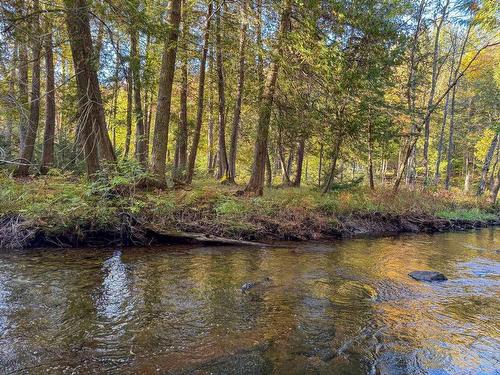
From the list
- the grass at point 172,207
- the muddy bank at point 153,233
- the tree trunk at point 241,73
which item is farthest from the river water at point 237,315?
the tree trunk at point 241,73

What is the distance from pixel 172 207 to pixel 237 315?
5.73 metres

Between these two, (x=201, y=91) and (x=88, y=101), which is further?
(x=201, y=91)

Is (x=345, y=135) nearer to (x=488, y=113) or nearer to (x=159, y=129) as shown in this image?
(x=159, y=129)

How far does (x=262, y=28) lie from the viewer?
1438cm

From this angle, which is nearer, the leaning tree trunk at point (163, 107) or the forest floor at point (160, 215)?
the forest floor at point (160, 215)

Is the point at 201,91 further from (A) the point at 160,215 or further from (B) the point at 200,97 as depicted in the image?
(A) the point at 160,215

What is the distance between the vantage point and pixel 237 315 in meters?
5.65

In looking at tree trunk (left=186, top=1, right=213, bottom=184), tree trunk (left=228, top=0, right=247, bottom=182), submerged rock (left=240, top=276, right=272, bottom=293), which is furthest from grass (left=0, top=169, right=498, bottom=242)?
tree trunk (left=228, top=0, right=247, bottom=182)

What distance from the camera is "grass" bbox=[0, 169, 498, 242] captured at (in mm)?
9484

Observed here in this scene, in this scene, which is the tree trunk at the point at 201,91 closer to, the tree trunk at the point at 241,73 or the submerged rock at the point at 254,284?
the tree trunk at the point at 241,73

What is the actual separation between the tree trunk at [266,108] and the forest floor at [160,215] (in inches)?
40.3

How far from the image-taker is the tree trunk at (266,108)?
1281 cm

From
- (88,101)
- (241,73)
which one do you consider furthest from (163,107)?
(241,73)

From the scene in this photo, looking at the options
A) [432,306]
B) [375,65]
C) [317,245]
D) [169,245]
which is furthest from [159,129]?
[432,306]
